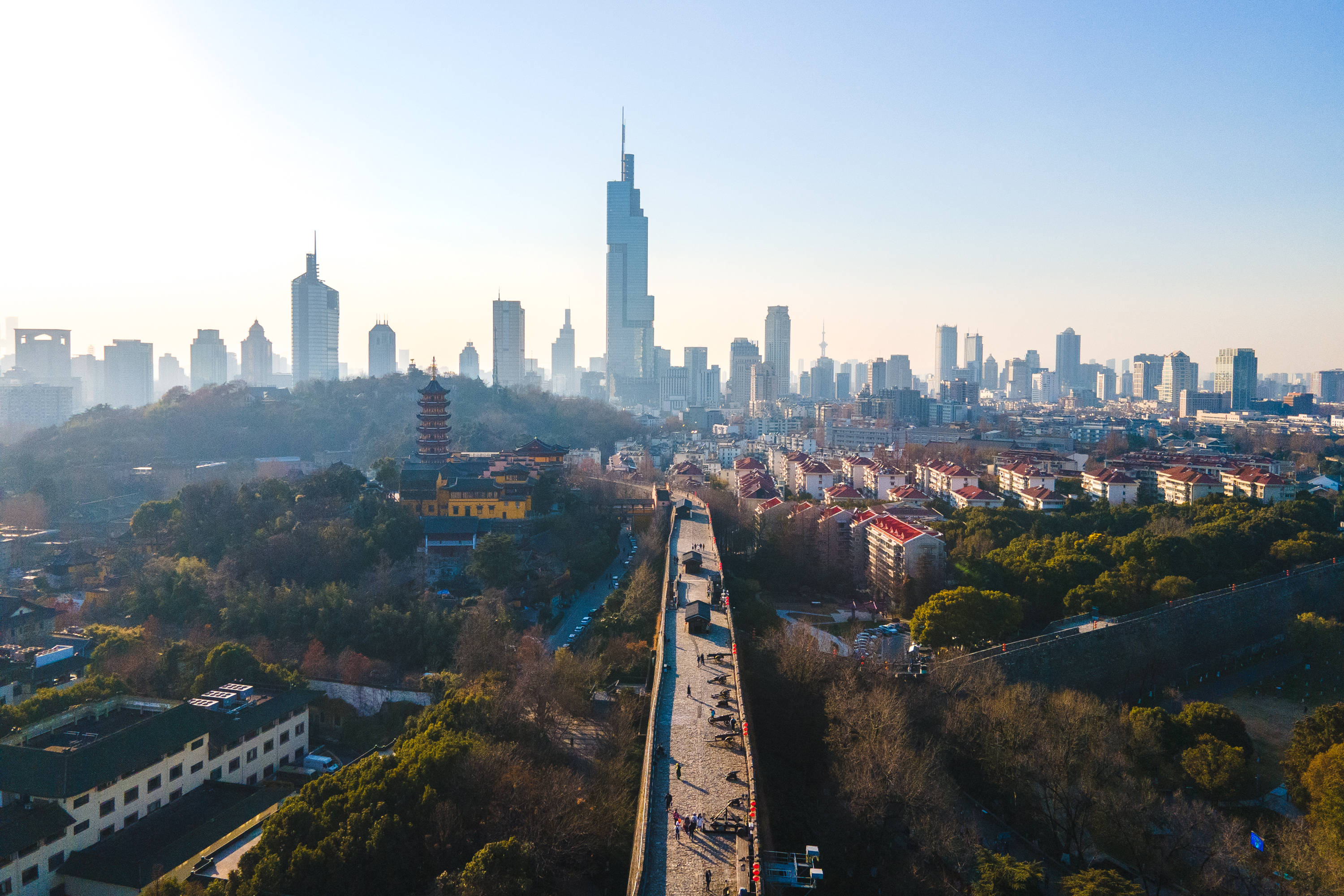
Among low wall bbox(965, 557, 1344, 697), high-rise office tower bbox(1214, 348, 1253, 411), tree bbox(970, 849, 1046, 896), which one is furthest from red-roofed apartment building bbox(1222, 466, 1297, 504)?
high-rise office tower bbox(1214, 348, 1253, 411)

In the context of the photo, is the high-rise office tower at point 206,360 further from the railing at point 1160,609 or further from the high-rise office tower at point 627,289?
the railing at point 1160,609

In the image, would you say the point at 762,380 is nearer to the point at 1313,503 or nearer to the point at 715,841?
the point at 1313,503

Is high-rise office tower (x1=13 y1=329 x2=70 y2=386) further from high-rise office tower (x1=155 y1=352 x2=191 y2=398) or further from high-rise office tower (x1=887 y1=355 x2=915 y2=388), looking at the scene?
high-rise office tower (x1=887 y1=355 x2=915 y2=388)

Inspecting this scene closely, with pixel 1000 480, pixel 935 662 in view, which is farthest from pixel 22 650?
pixel 1000 480

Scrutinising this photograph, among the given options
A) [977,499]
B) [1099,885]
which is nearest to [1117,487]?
[977,499]

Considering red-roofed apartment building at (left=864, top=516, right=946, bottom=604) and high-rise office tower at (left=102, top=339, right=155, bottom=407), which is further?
high-rise office tower at (left=102, top=339, right=155, bottom=407)

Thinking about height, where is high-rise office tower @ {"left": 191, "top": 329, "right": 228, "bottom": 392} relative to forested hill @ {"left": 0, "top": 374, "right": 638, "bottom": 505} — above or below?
above

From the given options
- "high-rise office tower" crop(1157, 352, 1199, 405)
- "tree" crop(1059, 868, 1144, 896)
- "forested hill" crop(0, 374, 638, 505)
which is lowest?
"tree" crop(1059, 868, 1144, 896)
